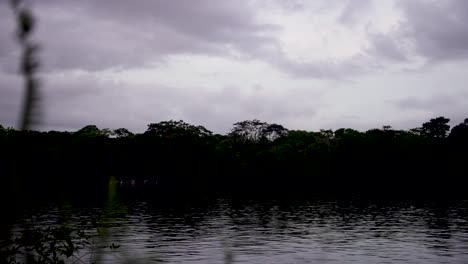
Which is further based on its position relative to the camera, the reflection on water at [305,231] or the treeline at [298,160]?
the treeline at [298,160]

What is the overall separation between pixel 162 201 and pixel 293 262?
8344 cm

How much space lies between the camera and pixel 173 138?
166 meters

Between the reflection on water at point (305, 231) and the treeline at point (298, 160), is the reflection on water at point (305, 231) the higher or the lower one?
the lower one

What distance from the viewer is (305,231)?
68.9m

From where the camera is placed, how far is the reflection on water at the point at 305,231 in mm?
49500

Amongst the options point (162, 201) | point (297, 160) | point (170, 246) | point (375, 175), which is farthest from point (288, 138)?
point (170, 246)

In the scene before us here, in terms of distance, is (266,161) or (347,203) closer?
(347,203)

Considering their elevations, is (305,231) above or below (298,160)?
below

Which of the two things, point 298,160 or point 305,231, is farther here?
point 298,160

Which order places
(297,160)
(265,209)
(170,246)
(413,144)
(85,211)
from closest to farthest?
(170,246)
(85,211)
(265,209)
(413,144)
(297,160)

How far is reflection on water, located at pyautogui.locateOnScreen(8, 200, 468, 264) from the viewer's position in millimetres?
49500

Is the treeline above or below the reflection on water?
above

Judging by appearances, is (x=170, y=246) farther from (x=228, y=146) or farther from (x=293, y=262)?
(x=228, y=146)

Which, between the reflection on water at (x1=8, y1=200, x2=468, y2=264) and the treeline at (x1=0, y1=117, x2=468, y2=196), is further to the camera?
the treeline at (x1=0, y1=117, x2=468, y2=196)
